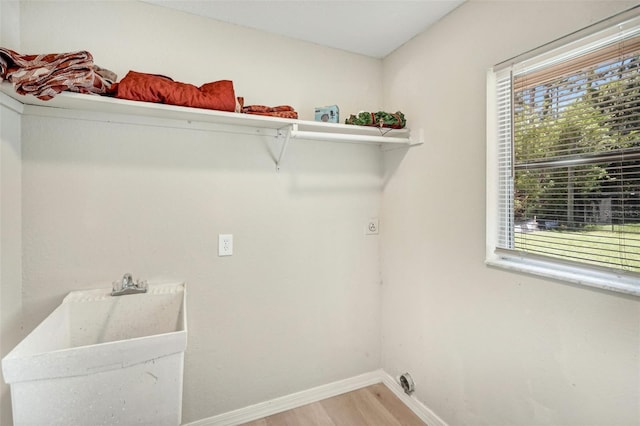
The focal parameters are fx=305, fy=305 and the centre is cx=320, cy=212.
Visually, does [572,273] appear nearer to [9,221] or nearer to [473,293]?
[473,293]

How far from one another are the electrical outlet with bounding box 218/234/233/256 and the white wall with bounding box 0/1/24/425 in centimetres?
88

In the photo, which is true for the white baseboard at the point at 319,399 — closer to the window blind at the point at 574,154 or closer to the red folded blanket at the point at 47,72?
the window blind at the point at 574,154

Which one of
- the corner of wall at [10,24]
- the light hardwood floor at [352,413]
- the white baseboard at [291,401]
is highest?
the corner of wall at [10,24]

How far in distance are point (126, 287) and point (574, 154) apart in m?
2.05

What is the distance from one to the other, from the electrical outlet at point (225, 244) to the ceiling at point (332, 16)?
49.0 inches

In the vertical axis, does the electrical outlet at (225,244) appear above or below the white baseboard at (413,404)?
above

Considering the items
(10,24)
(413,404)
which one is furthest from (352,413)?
(10,24)

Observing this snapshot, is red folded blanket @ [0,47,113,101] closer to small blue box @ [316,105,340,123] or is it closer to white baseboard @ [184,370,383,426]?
small blue box @ [316,105,340,123]

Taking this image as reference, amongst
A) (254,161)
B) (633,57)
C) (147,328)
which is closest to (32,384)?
(147,328)

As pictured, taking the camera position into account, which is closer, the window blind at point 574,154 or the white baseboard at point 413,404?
the window blind at point 574,154

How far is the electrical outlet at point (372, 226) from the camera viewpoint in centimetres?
221

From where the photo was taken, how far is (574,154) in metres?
1.18


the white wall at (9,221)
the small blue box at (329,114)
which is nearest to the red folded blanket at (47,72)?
the white wall at (9,221)

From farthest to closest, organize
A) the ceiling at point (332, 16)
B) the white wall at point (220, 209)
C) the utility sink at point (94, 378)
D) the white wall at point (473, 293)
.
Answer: the ceiling at point (332, 16), the white wall at point (220, 209), the white wall at point (473, 293), the utility sink at point (94, 378)
